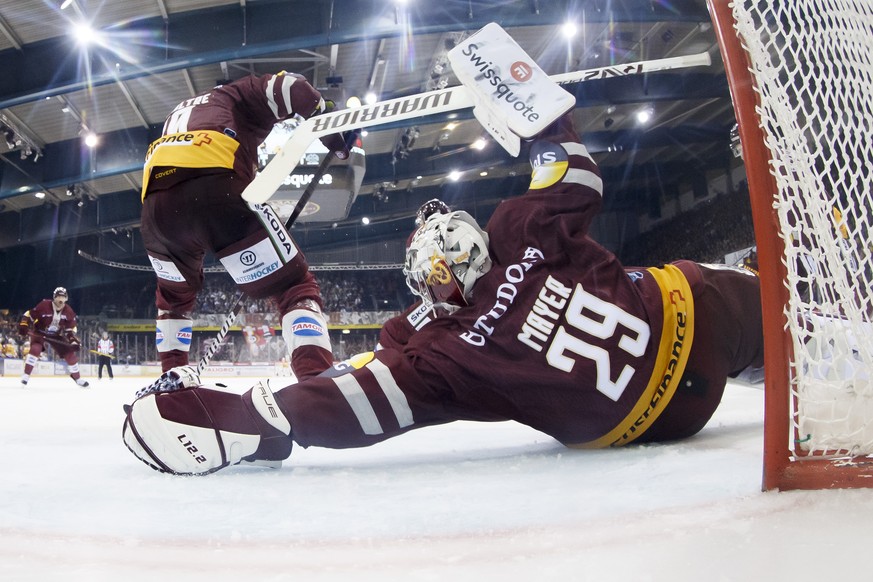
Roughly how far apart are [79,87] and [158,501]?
7.23 metres

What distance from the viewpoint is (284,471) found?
1.21m

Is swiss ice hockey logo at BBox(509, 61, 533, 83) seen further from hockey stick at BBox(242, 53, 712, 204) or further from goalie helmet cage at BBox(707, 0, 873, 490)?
goalie helmet cage at BBox(707, 0, 873, 490)

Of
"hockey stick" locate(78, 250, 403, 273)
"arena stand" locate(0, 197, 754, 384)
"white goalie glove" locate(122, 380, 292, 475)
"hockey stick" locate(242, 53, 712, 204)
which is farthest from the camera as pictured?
"hockey stick" locate(78, 250, 403, 273)

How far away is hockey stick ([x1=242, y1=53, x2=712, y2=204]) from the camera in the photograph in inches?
59.0

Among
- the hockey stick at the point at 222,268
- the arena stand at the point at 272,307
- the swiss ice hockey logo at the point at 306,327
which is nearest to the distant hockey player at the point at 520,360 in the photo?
the swiss ice hockey logo at the point at 306,327

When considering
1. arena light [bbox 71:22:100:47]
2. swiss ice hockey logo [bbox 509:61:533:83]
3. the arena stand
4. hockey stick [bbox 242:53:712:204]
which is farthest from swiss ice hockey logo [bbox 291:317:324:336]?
the arena stand

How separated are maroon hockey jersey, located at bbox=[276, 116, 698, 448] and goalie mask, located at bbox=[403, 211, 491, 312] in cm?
3

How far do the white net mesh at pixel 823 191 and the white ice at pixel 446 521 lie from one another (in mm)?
152

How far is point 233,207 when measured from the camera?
1901mm

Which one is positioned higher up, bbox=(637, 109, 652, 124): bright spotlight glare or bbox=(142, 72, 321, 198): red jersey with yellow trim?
bbox=(637, 109, 652, 124): bright spotlight glare

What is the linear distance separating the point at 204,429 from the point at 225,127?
1.21 meters

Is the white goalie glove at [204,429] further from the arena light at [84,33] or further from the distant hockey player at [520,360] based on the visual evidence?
the arena light at [84,33]

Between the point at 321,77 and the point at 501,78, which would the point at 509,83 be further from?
the point at 321,77

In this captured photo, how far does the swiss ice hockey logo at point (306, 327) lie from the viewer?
183 centimetres
